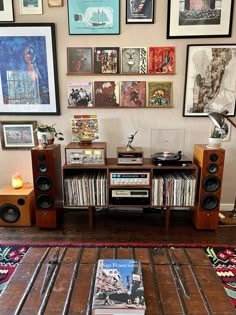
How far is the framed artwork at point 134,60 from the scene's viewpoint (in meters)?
2.33

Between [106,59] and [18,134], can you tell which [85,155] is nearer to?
[18,134]

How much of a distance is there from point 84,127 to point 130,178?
736 mm

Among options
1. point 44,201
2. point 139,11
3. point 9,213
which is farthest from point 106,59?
point 9,213

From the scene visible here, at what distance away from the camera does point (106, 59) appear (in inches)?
92.6

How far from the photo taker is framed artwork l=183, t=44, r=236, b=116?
7.56 feet

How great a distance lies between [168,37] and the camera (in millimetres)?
2295

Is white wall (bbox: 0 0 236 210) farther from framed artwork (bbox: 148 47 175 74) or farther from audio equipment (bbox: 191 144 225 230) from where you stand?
audio equipment (bbox: 191 144 225 230)

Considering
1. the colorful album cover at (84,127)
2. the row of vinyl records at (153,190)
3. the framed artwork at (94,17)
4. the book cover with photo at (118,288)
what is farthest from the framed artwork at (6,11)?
the book cover with photo at (118,288)

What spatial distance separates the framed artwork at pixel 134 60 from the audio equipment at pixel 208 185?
0.93m

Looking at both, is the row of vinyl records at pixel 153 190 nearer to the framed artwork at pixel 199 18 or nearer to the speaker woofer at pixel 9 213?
the speaker woofer at pixel 9 213

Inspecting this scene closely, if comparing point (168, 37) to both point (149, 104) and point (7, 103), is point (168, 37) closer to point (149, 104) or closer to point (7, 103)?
point (149, 104)

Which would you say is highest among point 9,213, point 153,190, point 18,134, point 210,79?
point 210,79

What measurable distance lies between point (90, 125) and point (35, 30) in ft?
3.31

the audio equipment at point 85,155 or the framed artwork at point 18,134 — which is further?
the framed artwork at point 18,134
